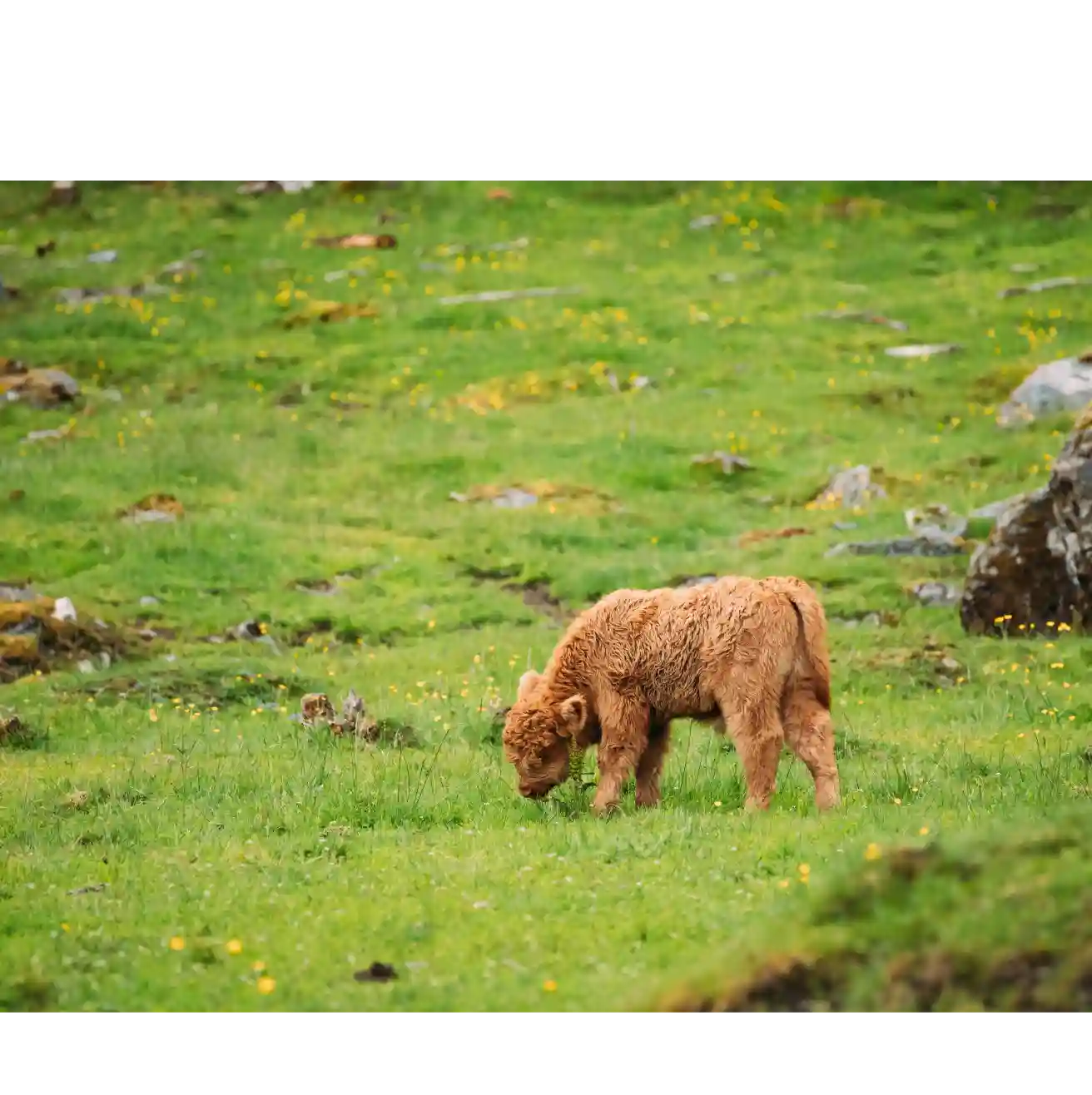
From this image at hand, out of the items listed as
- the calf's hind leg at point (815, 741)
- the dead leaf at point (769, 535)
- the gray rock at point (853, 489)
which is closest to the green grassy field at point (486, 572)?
the dead leaf at point (769, 535)

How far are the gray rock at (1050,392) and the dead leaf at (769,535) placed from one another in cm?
568

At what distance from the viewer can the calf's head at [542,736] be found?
14.7 m

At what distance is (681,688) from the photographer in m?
14.7

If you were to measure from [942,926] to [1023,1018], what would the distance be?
30.2 inches

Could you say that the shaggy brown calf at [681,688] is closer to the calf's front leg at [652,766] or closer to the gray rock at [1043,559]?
the calf's front leg at [652,766]

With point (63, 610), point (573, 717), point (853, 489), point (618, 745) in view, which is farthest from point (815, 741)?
point (853, 489)

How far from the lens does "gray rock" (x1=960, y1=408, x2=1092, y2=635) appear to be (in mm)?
20188

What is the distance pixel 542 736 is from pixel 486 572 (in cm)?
1104

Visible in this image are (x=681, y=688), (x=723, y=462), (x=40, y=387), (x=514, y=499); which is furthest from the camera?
(x=40, y=387)

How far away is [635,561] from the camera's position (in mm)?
25219

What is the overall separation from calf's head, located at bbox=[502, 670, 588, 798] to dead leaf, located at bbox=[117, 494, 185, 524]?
45.5 ft

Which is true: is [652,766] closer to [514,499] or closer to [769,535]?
[769,535]

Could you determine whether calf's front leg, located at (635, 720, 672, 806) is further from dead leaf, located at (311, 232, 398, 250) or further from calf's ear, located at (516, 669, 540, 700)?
dead leaf, located at (311, 232, 398, 250)

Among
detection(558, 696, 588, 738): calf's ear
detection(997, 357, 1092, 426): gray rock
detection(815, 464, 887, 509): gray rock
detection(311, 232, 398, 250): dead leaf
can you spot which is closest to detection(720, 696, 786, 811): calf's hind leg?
detection(558, 696, 588, 738): calf's ear
